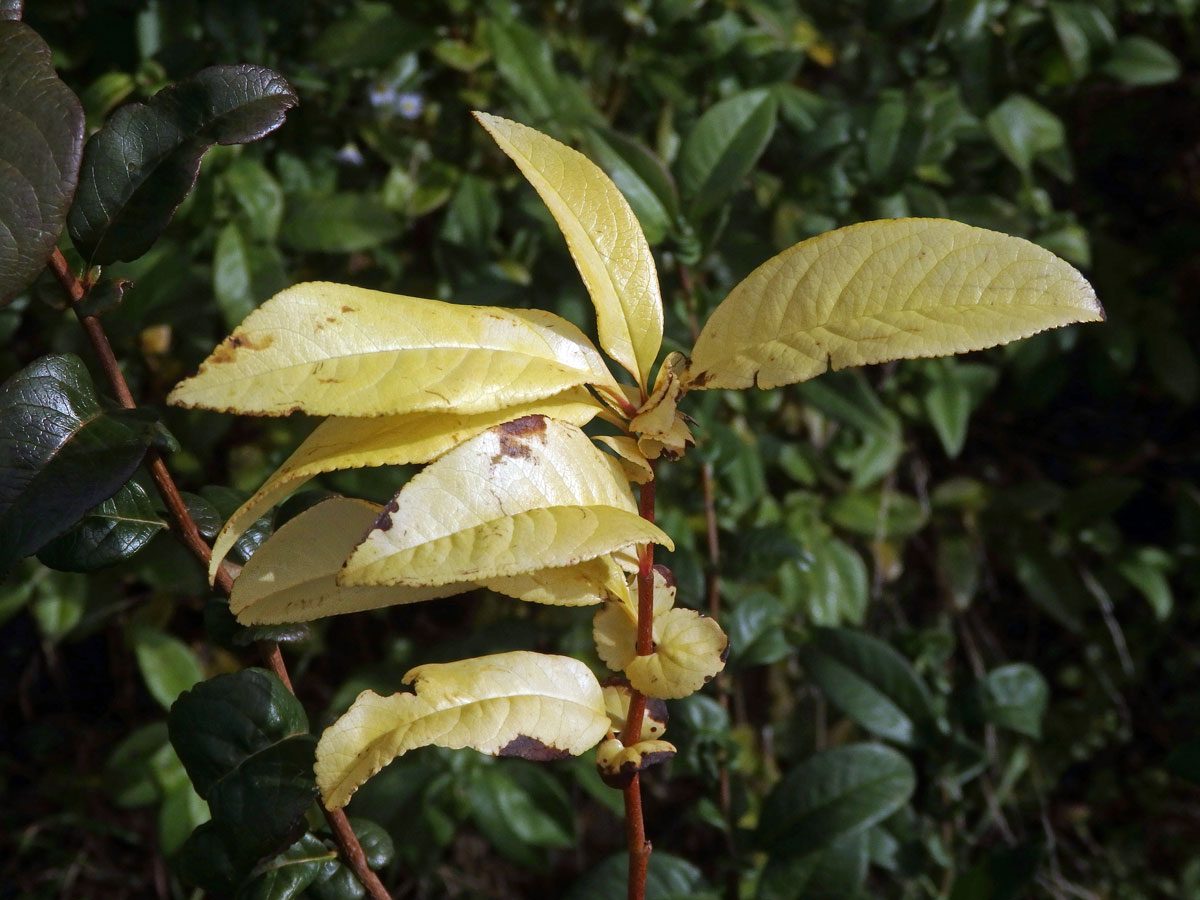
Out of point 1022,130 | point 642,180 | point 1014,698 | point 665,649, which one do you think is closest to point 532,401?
point 665,649

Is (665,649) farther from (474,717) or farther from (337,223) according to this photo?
(337,223)

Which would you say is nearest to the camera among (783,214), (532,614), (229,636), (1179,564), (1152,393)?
(229,636)

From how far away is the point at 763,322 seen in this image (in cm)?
56

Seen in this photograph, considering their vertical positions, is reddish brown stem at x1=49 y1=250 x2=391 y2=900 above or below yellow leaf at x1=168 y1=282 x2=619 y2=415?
below

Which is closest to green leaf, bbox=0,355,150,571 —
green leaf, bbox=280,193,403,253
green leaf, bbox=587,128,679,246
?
green leaf, bbox=587,128,679,246

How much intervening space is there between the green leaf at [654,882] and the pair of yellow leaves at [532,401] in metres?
0.54

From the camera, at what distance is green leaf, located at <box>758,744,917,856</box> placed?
112 centimetres

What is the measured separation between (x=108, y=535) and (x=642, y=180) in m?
0.73

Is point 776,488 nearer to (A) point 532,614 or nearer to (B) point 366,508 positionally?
(A) point 532,614

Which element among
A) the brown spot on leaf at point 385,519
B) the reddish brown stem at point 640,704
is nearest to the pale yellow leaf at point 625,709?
the reddish brown stem at point 640,704

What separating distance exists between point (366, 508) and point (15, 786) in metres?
1.75

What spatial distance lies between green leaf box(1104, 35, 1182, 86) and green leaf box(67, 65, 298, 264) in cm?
155

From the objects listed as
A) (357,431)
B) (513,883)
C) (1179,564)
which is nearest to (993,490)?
(1179,564)

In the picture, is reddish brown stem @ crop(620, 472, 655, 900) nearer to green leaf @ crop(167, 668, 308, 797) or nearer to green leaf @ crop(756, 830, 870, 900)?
green leaf @ crop(167, 668, 308, 797)
